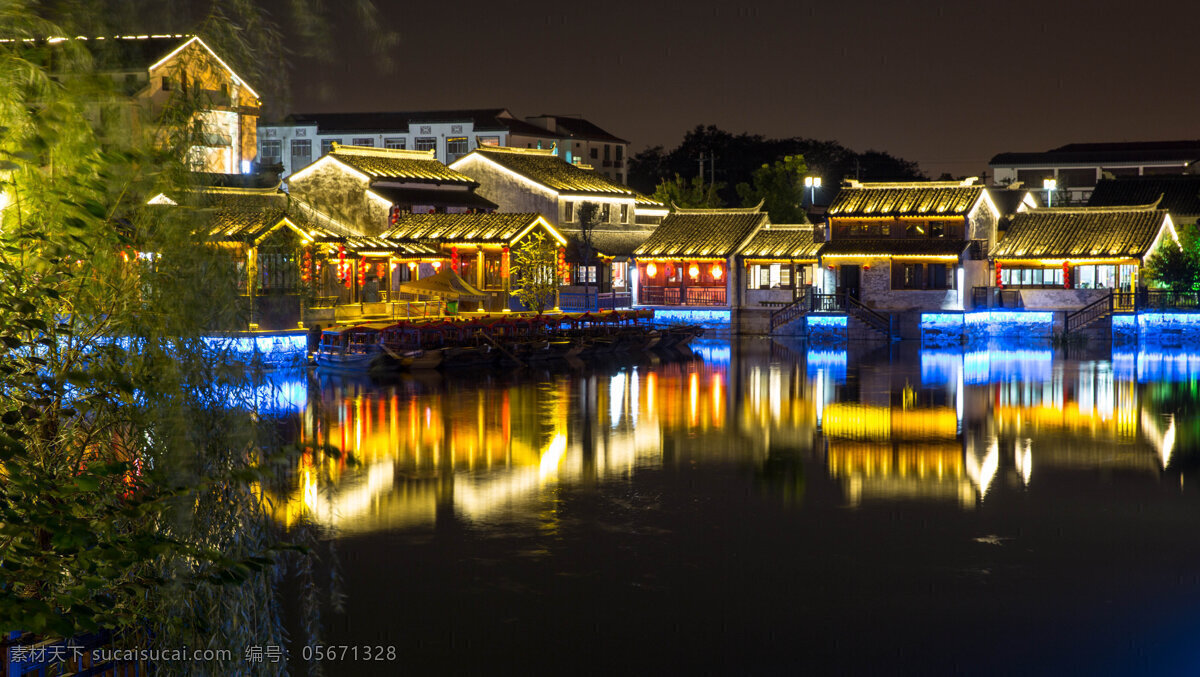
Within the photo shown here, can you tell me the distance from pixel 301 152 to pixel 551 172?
31.7 meters

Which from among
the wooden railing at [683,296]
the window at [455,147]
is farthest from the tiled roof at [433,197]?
the window at [455,147]

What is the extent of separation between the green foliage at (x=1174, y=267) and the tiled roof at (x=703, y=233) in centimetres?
1751

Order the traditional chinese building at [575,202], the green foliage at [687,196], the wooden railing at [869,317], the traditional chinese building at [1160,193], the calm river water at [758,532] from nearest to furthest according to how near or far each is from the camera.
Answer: the calm river water at [758,532], the wooden railing at [869,317], the traditional chinese building at [575,202], the traditional chinese building at [1160,193], the green foliage at [687,196]

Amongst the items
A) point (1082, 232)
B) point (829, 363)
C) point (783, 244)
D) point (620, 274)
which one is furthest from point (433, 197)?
point (1082, 232)

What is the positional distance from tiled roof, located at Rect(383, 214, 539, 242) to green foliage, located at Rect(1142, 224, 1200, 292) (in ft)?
89.1

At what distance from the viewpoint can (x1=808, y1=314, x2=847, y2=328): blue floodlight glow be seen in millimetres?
52531

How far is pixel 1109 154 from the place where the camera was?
99125 millimetres

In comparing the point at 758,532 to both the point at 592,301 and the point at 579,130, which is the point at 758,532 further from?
the point at 579,130

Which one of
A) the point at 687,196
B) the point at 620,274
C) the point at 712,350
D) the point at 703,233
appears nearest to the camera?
the point at 712,350

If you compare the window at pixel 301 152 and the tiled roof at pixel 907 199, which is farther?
the window at pixel 301 152

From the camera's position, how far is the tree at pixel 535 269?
171 feet

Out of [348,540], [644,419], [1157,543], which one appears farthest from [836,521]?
[644,419]

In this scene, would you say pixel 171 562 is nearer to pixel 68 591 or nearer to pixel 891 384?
pixel 68 591

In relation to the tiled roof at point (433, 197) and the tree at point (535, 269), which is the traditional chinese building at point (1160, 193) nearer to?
the tree at point (535, 269)
